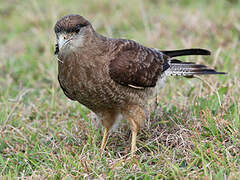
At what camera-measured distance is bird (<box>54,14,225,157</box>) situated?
377 cm

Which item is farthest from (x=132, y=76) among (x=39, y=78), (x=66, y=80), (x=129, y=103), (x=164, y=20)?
(x=164, y=20)

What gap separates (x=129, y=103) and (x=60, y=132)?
983mm

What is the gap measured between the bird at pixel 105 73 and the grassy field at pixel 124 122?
0.33m

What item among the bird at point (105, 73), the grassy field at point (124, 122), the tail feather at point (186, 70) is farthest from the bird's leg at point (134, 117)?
the tail feather at point (186, 70)

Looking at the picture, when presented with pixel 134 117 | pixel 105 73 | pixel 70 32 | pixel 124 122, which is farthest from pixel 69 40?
pixel 124 122

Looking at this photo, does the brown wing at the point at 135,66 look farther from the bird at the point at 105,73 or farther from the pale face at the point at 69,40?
the pale face at the point at 69,40

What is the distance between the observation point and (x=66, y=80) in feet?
12.7

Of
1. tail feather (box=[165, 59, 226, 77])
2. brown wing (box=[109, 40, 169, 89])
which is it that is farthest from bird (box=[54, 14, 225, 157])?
tail feather (box=[165, 59, 226, 77])

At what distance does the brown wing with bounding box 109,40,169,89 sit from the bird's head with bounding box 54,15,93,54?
389 millimetres

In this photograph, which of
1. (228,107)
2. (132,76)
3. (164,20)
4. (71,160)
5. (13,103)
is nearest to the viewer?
(71,160)

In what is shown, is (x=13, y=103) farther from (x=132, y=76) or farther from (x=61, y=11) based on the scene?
(x=61, y=11)

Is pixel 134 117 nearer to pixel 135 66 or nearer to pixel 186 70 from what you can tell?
pixel 135 66

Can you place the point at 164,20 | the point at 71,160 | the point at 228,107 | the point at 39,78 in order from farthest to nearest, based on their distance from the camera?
the point at 164,20 < the point at 39,78 < the point at 228,107 < the point at 71,160

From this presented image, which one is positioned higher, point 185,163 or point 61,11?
point 61,11
